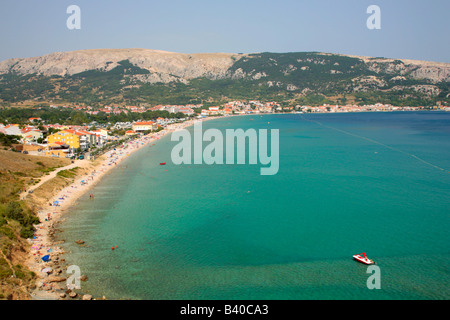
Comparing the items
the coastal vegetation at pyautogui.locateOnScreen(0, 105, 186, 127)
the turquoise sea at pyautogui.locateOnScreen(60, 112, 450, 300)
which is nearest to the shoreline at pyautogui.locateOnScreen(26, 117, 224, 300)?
the turquoise sea at pyautogui.locateOnScreen(60, 112, 450, 300)

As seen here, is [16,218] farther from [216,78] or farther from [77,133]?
[216,78]

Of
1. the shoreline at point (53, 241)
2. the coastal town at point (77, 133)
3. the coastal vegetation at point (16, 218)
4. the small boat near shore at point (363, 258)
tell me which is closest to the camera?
the coastal vegetation at point (16, 218)

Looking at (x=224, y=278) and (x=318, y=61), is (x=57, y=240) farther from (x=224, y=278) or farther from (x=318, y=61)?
(x=318, y=61)

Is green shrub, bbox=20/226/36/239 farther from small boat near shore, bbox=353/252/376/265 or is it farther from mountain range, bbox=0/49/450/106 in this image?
mountain range, bbox=0/49/450/106

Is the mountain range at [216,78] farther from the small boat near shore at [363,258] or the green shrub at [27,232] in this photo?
the small boat near shore at [363,258]

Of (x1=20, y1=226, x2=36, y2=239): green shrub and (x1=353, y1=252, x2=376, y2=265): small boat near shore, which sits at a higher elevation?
(x1=20, y1=226, x2=36, y2=239): green shrub

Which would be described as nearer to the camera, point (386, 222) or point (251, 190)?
point (386, 222)
